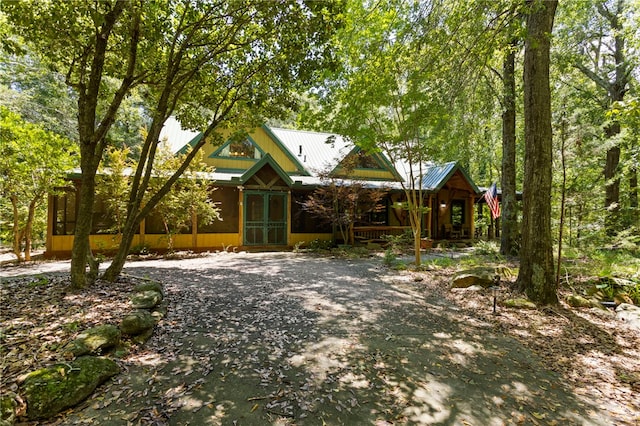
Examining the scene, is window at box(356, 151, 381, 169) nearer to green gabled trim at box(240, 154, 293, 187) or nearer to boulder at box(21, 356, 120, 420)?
green gabled trim at box(240, 154, 293, 187)

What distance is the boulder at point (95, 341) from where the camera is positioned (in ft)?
10.1

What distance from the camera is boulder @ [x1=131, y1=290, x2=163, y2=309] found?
15.4 feet

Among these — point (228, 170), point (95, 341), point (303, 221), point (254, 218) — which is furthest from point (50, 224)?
point (95, 341)

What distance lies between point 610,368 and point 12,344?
6583 mm

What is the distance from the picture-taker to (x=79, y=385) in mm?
2604

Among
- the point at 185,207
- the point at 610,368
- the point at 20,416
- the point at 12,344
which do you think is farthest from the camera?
the point at 185,207

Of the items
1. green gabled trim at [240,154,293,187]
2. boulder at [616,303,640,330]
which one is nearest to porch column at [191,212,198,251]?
green gabled trim at [240,154,293,187]

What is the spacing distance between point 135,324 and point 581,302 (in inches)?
288

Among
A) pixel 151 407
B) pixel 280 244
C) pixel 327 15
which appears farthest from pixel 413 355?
pixel 280 244

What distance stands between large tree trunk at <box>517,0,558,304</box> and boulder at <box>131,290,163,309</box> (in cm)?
662

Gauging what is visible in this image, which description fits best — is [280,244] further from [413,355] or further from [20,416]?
[20,416]

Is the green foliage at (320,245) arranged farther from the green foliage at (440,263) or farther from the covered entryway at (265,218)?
the green foliage at (440,263)

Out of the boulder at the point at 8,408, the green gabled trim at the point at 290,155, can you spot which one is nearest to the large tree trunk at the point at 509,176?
the green gabled trim at the point at 290,155

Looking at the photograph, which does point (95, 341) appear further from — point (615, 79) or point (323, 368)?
point (615, 79)
